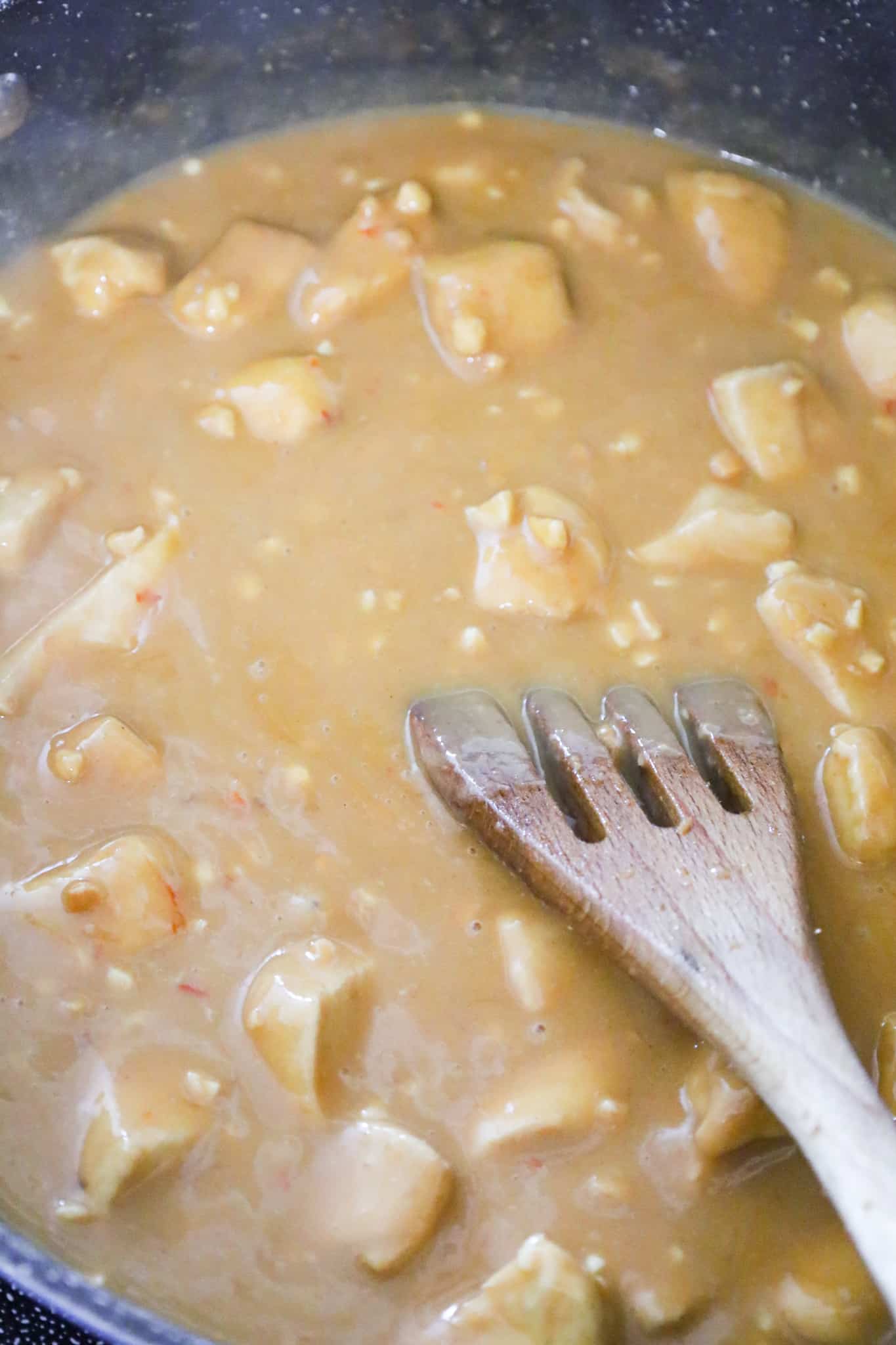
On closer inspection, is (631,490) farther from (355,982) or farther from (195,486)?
(355,982)

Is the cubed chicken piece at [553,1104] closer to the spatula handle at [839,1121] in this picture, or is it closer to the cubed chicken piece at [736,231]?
the spatula handle at [839,1121]

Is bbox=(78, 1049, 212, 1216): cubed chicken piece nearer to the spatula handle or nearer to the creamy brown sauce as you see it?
the creamy brown sauce

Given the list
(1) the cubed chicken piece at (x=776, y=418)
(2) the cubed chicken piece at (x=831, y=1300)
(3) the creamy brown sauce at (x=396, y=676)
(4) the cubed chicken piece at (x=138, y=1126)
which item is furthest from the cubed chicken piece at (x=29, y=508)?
(2) the cubed chicken piece at (x=831, y=1300)

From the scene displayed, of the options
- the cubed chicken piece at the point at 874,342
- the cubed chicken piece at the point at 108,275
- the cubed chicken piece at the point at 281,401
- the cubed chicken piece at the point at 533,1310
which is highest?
the cubed chicken piece at the point at 108,275

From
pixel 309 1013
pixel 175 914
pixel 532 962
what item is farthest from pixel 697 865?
pixel 175 914

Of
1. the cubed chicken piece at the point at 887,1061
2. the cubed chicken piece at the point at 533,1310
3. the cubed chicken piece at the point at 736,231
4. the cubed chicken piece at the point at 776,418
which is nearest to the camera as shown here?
the cubed chicken piece at the point at 533,1310

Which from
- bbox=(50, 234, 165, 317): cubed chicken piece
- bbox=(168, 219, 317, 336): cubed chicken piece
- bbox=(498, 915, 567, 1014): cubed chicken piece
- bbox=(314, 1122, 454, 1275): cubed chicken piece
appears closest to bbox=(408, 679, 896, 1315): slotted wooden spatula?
bbox=(498, 915, 567, 1014): cubed chicken piece
